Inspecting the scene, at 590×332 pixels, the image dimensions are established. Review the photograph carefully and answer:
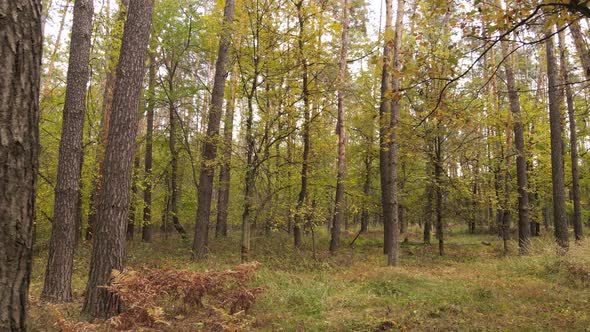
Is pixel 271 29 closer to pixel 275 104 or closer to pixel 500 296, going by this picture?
pixel 275 104

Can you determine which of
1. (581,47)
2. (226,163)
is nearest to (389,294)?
(581,47)

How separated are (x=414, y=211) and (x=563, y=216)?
5.69 m

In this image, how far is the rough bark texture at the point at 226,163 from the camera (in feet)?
38.2

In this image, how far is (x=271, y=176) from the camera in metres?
12.1

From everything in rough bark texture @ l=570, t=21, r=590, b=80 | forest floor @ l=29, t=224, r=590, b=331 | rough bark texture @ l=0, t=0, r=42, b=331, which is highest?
rough bark texture @ l=570, t=21, r=590, b=80

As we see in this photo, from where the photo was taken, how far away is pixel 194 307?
22.5 ft

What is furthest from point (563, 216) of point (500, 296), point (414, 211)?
point (500, 296)

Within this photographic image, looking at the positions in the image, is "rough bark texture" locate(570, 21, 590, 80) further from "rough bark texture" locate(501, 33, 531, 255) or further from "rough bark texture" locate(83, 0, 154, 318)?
"rough bark texture" locate(501, 33, 531, 255)

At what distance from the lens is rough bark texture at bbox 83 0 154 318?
5902 millimetres

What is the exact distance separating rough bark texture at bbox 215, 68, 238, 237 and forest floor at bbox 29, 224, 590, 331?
9.88 ft

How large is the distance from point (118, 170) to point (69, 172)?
86.3 inches

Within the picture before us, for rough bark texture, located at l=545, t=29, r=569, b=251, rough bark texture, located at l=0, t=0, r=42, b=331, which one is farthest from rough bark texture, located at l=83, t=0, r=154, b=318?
rough bark texture, located at l=545, t=29, r=569, b=251

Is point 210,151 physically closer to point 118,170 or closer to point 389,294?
point 118,170

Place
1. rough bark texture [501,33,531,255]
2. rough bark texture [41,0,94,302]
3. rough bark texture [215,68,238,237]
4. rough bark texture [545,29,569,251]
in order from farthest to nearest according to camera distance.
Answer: rough bark texture [501,33,531,255], rough bark texture [545,29,569,251], rough bark texture [215,68,238,237], rough bark texture [41,0,94,302]
